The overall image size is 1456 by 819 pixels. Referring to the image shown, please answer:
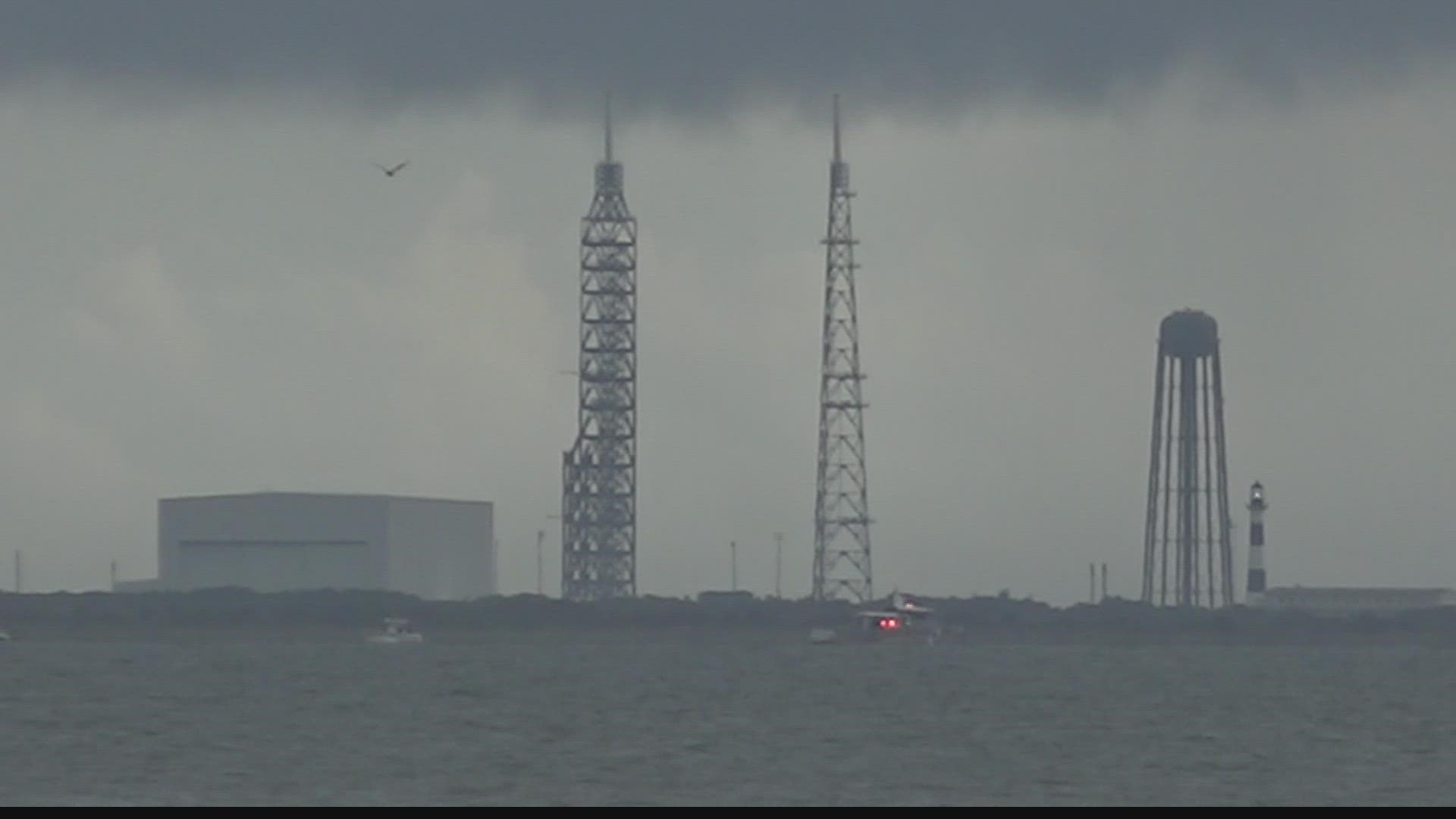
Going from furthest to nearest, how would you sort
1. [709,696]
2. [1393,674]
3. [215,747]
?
Answer: [1393,674] → [709,696] → [215,747]

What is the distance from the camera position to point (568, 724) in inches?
3477

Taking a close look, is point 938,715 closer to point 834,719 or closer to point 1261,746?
point 834,719

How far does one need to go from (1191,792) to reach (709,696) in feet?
156

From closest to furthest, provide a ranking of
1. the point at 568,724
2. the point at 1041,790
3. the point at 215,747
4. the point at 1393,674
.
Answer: the point at 1041,790 → the point at 215,747 → the point at 568,724 → the point at 1393,674

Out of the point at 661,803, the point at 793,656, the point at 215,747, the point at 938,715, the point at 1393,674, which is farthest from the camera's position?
the point at 793,656

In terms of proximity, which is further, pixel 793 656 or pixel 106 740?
pixel 793 656

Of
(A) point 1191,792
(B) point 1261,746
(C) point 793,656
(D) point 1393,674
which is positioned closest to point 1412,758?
(B) point 1261,746

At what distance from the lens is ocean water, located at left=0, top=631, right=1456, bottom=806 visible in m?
64.0

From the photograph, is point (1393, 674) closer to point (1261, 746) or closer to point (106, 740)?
point (1261, 746)

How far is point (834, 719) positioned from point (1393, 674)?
67.0 m

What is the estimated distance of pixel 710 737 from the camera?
3260 inches

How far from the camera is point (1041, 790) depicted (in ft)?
213

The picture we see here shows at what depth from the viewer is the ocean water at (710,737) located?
2520 inches
